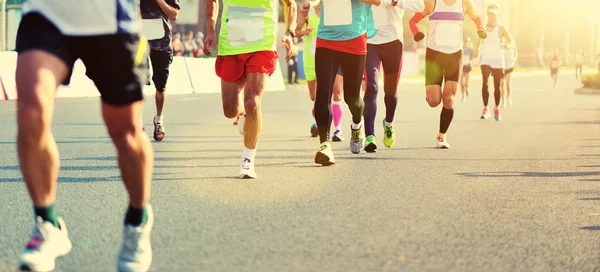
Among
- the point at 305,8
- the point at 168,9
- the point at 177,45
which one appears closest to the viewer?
the point at 305,8

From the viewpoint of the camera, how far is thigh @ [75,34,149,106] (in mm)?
3799

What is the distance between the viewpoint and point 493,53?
17172 millimetres

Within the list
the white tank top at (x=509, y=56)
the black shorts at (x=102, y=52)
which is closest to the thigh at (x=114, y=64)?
the black shorts at (x=102, y=52)

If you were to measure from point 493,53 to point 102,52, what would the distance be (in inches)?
552

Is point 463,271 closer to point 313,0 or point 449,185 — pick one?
point 449,185

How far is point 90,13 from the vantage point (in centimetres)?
378

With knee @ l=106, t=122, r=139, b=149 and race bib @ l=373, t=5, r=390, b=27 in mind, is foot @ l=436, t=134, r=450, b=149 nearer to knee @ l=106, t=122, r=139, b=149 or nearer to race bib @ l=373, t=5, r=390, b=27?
race bib @ l=373, t=5, r=390, b=27

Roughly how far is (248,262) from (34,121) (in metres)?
1.14

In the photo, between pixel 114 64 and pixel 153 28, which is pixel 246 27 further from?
pixel 114 64

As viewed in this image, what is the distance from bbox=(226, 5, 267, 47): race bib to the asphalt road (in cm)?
106

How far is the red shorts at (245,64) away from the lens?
24.8 feet

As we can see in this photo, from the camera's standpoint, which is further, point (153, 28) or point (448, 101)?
point (448, 101)

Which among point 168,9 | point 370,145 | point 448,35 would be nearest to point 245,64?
point 168,9

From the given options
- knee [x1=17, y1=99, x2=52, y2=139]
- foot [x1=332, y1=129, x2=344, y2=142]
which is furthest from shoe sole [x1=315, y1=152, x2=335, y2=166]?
knee [x1=17, y1=99, x2=52, y2=139]
